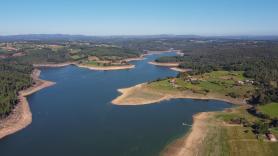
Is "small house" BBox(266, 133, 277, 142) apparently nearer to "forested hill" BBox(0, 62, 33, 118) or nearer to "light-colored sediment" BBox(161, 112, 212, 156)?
"light-colored sediment" BBox(161, 112, 212, 156)

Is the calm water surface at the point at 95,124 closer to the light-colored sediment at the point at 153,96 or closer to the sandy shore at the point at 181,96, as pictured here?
the sandy shore at the point at 181,96

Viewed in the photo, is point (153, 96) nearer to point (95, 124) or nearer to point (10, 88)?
point (95, 124)

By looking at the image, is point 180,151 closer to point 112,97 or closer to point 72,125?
point 72,125

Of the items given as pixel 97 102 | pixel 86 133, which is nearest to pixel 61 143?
pixel 86 133

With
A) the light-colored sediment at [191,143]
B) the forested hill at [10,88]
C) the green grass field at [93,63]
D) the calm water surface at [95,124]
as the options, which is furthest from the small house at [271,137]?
the green grass field at [93,63]

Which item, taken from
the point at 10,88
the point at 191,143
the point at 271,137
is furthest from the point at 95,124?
the point at 10,88

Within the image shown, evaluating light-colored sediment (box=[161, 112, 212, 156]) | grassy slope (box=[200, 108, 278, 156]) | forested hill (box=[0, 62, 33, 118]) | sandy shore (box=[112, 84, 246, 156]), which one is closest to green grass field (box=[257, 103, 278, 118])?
sandy shore (box=[112, 84, 246, 156])

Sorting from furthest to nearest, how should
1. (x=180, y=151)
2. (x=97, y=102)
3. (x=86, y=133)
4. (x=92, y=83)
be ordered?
(x=92, y=83)
(x=97, y=102)
(x=86, y=133)
(x=180, y=151)
